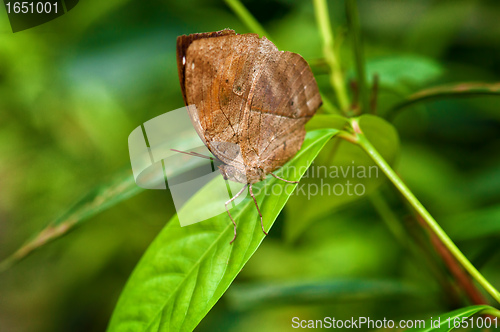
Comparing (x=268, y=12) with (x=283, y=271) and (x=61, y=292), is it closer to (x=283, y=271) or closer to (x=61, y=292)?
(x=283, y=271)

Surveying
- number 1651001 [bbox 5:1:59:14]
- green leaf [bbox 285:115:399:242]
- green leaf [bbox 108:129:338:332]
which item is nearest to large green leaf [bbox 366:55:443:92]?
green leaf [bbox 285:115:399:242]

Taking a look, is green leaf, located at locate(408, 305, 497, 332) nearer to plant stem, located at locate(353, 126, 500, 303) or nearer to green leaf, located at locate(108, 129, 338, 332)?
plant stem, located at locate(353, 126, 500, 303)

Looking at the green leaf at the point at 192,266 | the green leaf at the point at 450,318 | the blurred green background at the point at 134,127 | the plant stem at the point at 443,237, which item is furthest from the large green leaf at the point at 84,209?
the blurred green background at the point at 134,127

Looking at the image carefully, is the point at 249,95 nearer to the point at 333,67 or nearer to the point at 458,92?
the point at 333,67

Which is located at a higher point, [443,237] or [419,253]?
[443,237]

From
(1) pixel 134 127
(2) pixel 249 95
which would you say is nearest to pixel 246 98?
(2) pixel 249 95
